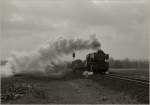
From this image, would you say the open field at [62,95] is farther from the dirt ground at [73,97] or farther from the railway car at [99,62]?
the railway car at [99,62]

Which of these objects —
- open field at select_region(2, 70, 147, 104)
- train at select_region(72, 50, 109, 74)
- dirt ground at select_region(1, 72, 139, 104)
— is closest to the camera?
dirt ground at select_region(1, 72, 139, 104)

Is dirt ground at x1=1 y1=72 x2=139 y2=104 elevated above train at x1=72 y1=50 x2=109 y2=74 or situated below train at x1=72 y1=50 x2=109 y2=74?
below

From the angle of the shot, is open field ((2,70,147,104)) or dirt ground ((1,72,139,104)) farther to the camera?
open field ((2,70,147,104))

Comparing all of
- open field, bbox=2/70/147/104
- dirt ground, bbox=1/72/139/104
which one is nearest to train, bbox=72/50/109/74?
open field, bbox=2/70/147/104

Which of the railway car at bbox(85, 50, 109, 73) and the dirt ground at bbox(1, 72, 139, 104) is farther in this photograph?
the railway car at bbox(85, 50, 109, 73)

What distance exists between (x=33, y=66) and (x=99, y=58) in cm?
1041

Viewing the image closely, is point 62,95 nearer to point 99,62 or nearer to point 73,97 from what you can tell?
point 73,97

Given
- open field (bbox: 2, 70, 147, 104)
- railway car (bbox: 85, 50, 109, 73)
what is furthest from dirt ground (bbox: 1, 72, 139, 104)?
railway car (bbox: 85, 50, 109, 73)

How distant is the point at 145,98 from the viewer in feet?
54.1

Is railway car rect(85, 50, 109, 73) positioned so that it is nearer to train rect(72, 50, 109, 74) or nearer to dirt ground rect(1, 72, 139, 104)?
train rect(72, 50, 109, 74)

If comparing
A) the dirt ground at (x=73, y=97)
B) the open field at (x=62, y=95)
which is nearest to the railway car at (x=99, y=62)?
the open field at (x=62, y=95)

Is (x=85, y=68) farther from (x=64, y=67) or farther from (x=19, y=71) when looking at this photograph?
(x=64, y=67)

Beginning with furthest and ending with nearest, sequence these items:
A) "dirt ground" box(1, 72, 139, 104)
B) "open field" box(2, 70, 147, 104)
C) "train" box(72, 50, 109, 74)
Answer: "train" box(72, 50, 109, 74), "open field" box(2, 70, 147, 104), "dirt ground" box(1, 72, 139, 104)

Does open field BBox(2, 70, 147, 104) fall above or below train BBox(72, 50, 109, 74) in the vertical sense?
below
